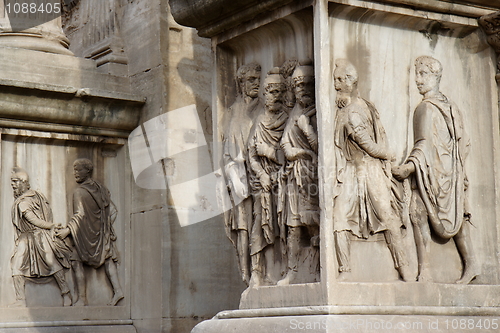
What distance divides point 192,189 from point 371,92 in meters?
3.25

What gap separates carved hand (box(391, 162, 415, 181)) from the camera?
22.7ft

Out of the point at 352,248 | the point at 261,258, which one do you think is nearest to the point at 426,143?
the point at 352,248

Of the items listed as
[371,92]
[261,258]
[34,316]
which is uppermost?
[371,92]

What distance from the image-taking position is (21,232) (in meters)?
9.44

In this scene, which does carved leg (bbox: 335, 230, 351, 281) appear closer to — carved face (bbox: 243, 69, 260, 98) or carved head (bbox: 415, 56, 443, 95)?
carved head (bbox: 415, 56, 443, 95)

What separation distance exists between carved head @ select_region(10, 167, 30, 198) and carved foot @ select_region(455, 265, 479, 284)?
452cm

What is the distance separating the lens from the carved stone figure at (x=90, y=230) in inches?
382

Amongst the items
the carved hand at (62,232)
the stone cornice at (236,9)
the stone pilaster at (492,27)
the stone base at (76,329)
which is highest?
the stone cornice at (236,9)

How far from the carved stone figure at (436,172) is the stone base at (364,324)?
36 centimetres

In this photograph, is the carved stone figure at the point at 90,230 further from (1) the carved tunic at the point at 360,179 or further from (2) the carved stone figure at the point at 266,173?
(1) the carved tunic at the point at 360,179

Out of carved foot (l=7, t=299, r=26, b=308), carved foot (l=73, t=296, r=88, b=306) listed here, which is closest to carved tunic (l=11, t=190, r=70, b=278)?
carved foot (l=7, t=299, r=26, b=308)

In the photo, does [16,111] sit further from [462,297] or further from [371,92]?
[462,297]

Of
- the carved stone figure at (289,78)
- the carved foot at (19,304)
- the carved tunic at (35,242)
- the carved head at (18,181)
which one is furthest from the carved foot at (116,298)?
the carved stone figure at (289,78)

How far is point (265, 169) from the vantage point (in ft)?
23.8
